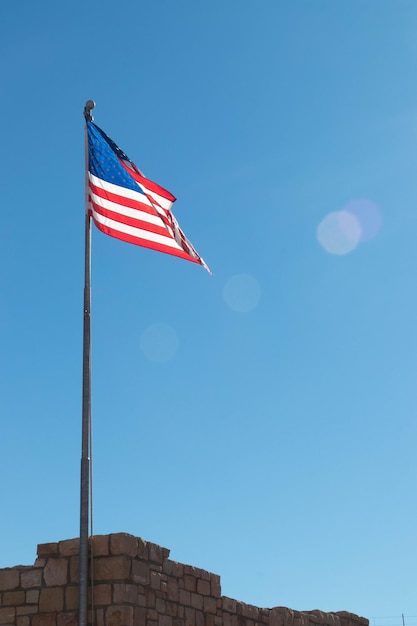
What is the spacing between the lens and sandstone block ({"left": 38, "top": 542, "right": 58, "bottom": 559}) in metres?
11.8

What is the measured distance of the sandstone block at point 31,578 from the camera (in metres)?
11.7

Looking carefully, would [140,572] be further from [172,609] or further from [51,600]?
[51,600]

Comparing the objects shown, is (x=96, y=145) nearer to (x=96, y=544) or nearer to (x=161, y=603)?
(x=96, y=544)

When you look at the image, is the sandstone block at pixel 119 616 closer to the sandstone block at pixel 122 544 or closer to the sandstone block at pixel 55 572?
the sandstone block at pixel 122 544

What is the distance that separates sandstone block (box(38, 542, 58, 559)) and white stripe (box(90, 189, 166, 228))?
4.54m

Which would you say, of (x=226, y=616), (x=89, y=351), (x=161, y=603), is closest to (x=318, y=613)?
(x=226, y=616)

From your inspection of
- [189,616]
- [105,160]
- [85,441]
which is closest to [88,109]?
[105,160]

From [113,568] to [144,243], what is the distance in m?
4.36

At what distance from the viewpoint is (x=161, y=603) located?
11.9 meters

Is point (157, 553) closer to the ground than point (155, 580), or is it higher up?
higher up

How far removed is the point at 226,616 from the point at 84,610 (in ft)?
10.7

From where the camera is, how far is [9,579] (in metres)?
11.9

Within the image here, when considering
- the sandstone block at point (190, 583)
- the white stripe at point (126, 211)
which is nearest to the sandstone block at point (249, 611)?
the sandstone block at point (190, 583)

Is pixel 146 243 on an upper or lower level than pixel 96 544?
upper
